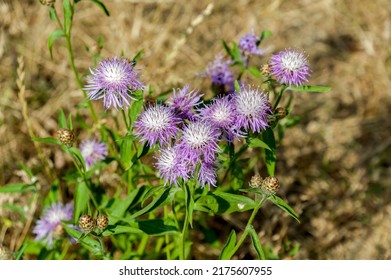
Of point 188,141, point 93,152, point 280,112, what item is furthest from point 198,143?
point 93,152

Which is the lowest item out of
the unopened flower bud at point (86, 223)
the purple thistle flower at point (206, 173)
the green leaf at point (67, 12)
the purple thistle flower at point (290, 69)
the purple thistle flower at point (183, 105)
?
the unopened flower bud at point (86, 223)

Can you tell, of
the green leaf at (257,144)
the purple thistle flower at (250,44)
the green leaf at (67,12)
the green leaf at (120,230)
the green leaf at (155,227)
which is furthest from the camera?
the purple thistle flower at (250,44)

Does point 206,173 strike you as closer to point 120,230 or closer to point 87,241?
point 120,230

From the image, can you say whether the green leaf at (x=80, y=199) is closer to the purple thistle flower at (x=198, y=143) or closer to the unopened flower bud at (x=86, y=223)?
the unopened flower bud at (x=86, y=223)

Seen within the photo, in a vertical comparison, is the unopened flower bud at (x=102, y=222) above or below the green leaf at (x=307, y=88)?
below

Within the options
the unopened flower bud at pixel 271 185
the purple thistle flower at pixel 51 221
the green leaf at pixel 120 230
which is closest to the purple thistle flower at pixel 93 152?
the purple thistle flower at pixel 51 221
